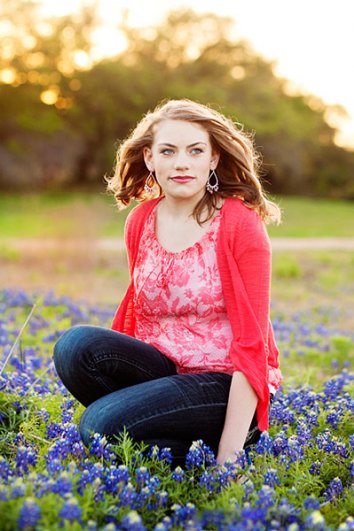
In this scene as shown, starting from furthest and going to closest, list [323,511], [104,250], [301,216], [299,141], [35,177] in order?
[299,141]
[35,177]
[301,216]
[104,250]
[323,511]

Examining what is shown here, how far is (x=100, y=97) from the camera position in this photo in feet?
91.1

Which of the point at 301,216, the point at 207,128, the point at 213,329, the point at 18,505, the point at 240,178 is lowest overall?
the point at 301,216

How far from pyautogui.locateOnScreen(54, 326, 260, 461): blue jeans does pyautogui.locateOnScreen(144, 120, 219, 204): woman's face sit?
2.33 ft

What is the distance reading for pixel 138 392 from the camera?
9.56 ft

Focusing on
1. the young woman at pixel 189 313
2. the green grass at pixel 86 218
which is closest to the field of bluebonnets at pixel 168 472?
the young woman at pixel 189 313

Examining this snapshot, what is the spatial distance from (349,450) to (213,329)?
30.4 inches

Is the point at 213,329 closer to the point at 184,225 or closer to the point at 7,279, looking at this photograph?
the point at 184,225

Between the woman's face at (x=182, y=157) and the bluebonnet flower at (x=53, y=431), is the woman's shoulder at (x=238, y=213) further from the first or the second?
the bluebonnet flower at (x=53, y=431)

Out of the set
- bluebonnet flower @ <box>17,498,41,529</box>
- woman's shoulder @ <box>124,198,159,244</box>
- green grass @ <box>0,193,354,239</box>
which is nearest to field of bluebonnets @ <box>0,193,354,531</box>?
bluebonnet flower @ <box>17,498,41,529</box>

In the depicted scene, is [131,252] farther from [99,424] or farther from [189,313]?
[99,424]

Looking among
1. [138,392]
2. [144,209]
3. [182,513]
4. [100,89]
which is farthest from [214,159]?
[100,89]

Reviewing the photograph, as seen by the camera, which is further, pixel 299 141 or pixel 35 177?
pixel 299 141

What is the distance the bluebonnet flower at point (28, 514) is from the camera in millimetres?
1991

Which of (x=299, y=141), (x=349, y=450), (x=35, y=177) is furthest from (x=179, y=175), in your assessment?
(x=299, y=141)
